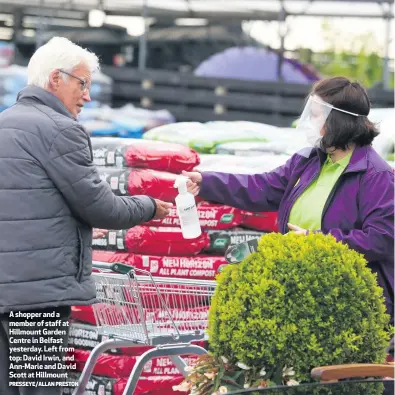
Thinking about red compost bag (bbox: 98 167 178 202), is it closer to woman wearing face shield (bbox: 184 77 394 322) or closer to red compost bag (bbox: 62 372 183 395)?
red compost bag (bbox: 62 372 183 395)

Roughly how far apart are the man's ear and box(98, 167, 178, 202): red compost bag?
1252 mm

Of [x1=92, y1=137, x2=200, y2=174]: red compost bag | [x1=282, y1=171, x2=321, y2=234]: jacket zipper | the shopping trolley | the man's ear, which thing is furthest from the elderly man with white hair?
[x1=92, y1=137, x2=200, y2=174]: red compost bag

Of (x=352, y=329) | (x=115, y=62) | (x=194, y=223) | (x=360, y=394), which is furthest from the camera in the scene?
(x=115, y=62)

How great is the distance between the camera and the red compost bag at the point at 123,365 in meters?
5.83

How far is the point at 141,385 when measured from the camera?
585 centimetres

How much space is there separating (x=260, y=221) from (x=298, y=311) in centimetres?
244

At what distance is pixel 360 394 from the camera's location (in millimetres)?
3432

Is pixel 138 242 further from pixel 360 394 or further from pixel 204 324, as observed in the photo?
pixel 360 394

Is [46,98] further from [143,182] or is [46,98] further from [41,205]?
[143,182]

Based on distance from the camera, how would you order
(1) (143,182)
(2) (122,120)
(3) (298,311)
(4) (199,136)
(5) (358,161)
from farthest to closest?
(2) (122,120), (4) (199,136), (1) (143,182), (5) (358,161), (3) (298,311)

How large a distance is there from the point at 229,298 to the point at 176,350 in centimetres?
123

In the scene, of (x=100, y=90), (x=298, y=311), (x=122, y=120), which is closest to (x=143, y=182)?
(x=298, y=311)

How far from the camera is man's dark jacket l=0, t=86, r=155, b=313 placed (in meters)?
4.35

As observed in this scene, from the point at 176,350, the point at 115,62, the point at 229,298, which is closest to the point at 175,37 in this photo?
the point at 115,62
